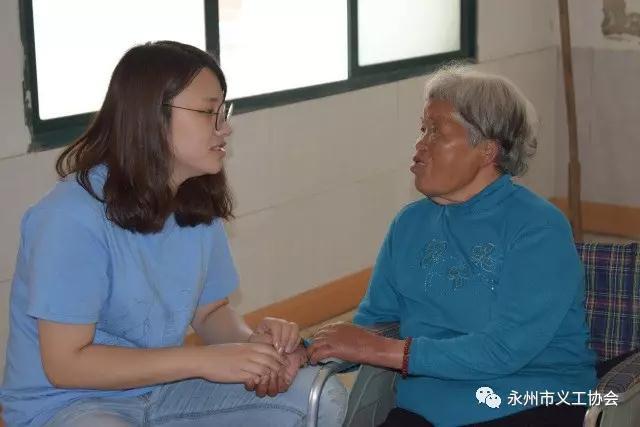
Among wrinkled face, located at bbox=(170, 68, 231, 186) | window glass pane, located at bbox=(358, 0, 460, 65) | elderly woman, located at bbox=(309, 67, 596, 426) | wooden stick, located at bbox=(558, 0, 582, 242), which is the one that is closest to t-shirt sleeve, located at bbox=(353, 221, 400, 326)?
elderly woman, located at bbox=(309, 67, 596, 426)

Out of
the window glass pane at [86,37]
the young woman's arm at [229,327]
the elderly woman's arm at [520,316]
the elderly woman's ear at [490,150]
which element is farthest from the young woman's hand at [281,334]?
the window glass pane at [86,37]

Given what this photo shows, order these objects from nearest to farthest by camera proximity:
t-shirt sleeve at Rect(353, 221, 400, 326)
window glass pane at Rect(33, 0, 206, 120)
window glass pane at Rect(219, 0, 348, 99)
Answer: t-shirt sleeve at Rect(353, 221, 400, 326), window glass pane at Rect(33, 0, 206, 120), window glass pane at Rect(219, 0, 348, 99)

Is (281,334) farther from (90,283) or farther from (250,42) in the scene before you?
(250,42)

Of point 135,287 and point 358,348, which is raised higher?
point 135,287

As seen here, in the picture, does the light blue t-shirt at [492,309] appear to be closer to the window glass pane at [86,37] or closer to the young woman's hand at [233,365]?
the young woman's hand at [233,365]

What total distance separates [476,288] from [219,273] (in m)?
0.53

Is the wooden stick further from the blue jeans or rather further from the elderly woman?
the blue jeans

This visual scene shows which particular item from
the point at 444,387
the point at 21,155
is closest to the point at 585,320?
the point at 444,387

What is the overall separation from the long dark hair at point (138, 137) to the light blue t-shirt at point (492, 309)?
599 millimetres

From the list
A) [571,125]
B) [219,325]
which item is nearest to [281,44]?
[571,125]

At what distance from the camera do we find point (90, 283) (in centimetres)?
194

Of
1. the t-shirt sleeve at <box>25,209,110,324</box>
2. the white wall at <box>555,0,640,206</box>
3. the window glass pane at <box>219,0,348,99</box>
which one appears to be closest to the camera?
the t-shirt sleeve at <box>25,209,110,324</box>

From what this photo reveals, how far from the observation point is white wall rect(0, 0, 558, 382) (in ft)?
12.7

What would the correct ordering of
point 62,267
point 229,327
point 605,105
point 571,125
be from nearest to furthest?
point 62,267, point 229,327, point 571,125, point 605,105
